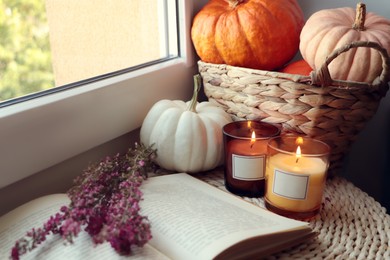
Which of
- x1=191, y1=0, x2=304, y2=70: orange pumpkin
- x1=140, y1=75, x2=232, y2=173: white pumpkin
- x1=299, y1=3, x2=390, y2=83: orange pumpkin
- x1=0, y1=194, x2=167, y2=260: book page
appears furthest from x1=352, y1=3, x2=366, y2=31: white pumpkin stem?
x1=0, y1=194, x2=167, y2=260: book page

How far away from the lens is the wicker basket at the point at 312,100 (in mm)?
596

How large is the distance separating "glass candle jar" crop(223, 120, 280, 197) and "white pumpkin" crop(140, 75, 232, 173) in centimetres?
4

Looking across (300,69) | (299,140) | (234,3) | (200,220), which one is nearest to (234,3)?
(234,3)

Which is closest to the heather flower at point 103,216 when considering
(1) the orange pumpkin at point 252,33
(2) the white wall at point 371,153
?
(1) the orange pumpkin at point 252,33

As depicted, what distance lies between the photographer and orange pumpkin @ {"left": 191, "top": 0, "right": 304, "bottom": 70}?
2.30ft

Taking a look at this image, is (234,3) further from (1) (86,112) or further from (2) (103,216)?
(2) (103,216)

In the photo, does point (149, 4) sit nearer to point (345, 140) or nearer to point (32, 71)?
point (32, 71)

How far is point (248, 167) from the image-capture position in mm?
609

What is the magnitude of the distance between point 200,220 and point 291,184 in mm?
141

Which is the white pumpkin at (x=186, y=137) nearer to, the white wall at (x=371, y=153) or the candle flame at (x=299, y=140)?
the candle flame at (x=299, y=140)

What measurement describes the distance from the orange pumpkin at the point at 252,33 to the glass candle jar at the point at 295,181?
209 millimetres

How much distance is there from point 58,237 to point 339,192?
→ 437 millimetres

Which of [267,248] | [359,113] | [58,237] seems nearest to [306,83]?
[359,113]

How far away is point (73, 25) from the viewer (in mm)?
705
